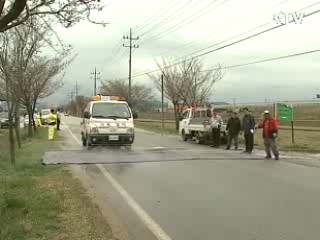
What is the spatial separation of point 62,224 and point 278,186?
538cm

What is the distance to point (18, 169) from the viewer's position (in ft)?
48.0

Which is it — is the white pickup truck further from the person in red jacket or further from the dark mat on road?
the person in red jacket

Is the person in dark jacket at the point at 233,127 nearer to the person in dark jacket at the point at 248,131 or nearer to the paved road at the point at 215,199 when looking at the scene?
the person in dark jacket at the point at 248,131

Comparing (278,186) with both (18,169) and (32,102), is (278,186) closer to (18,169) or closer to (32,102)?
(18,169)

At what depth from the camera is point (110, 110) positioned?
2302 centimetres

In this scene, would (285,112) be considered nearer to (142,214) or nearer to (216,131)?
(216,131)

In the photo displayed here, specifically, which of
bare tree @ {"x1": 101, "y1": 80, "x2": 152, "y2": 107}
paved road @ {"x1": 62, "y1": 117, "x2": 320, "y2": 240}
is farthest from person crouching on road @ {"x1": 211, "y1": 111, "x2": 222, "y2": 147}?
bare tree @ {"x1": 101, "y1": 80, "x2": 152, "y2": 107}

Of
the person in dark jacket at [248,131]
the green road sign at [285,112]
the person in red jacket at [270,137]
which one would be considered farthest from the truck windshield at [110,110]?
the green road sign at [285,112]

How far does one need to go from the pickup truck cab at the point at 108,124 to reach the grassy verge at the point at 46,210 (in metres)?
8.71

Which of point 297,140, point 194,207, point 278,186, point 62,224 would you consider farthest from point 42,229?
point 297,140

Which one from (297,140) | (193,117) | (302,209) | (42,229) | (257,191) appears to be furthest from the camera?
(193,117)

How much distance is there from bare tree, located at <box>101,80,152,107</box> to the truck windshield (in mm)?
65581

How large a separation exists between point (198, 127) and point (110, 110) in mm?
7005

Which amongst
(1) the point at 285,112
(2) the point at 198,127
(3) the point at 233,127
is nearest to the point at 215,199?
(3) the point at 233,127
